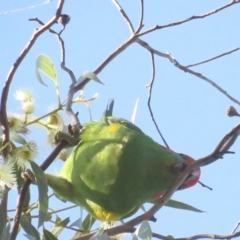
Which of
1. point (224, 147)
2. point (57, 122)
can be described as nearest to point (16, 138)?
point (57, 122)

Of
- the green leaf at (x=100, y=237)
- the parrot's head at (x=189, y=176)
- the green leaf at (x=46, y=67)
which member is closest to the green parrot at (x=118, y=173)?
the parrot's head at (x=189, y=176)

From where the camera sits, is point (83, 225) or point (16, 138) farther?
point (83, 225)

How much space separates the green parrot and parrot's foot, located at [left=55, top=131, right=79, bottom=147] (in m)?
0.01

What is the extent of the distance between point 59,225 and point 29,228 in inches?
6.2

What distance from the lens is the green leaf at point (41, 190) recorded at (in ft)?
3.43

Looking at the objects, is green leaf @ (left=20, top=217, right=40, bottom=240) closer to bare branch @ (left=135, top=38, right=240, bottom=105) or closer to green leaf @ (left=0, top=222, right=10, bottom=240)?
green leaf @ (left=0, top=222, right=10, bottom=240)

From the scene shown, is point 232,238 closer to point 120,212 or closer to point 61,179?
point 120,212

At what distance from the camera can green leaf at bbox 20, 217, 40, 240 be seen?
1125mm

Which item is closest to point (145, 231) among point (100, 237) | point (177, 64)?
point (100, 237)

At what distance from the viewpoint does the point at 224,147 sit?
897 millimetres

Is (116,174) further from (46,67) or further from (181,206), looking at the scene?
(46,67)

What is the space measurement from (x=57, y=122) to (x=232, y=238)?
1.49 ft

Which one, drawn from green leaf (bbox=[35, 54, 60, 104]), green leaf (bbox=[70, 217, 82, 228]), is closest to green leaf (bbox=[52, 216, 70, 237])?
green leaf (bbox=[70, 217, 82, 228])

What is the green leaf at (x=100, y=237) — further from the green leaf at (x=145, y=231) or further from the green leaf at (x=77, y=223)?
the green leaf at (x=77, y=223)
